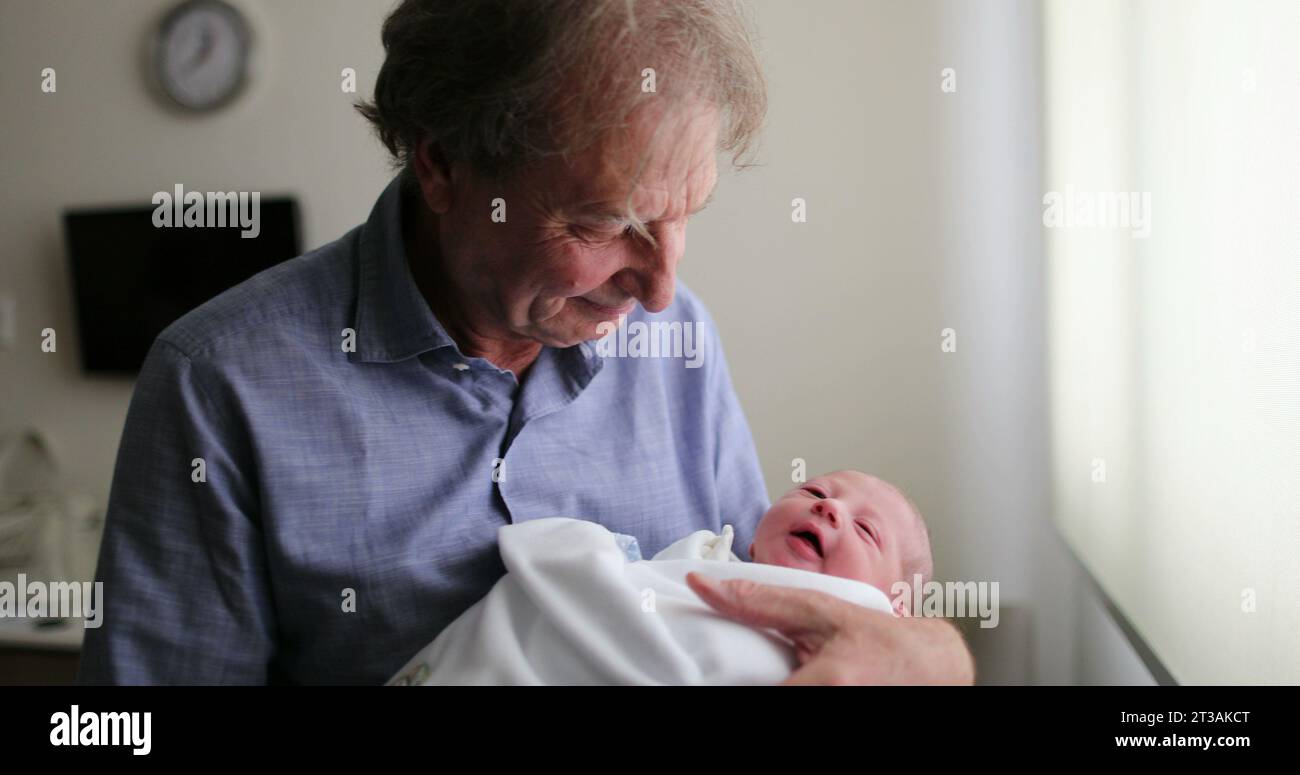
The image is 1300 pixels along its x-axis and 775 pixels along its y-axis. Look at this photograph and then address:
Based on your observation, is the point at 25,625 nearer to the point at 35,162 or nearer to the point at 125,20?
the point at 35,162

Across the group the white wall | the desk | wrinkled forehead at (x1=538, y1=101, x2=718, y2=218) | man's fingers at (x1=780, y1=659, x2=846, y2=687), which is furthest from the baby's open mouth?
the desk

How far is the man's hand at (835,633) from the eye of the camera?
2.74ft

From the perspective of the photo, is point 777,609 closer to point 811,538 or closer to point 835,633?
point 835,633

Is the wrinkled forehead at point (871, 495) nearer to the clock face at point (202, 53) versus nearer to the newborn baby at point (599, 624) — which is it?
the newborn baby at point (599, 624)

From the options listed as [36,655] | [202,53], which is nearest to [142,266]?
[202,53]

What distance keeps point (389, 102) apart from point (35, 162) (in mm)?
1442

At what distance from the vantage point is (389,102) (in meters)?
0.97

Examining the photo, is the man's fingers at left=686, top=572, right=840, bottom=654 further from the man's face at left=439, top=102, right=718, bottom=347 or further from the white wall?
the white wall

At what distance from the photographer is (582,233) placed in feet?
3.00

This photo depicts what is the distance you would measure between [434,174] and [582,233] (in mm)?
173

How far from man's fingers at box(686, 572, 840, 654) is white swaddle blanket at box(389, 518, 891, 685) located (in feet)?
0.04

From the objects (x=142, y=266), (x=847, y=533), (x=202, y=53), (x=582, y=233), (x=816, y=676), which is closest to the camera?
(x=816, y=676)

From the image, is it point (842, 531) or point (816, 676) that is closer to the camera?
point (816, 676)
